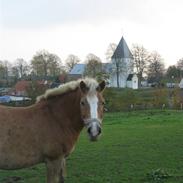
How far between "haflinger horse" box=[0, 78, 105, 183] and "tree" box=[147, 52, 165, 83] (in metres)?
70.9

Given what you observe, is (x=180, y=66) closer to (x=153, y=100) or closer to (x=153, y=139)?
(x=153, y=100)

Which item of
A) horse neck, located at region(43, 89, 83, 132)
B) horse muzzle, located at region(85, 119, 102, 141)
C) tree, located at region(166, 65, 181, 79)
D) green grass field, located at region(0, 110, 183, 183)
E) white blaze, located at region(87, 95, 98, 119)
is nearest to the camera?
horse muzzle, located at region(85, 119, 102, 141)

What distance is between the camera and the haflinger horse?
6094 millimetres

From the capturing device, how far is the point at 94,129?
5.73 meters

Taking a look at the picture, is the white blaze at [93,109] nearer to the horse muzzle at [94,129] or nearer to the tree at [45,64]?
the horse muzzle at [94,129]

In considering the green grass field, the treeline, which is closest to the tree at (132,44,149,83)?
the treeline

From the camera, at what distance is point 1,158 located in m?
6.14

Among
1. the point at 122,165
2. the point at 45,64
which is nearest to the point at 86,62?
the point at 45,64

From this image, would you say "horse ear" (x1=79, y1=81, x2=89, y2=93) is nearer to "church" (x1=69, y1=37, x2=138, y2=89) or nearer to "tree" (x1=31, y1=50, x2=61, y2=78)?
"church" (x1=69, y1=37, x2=138, y2=89)

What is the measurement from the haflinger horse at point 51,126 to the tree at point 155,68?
70.9 meters

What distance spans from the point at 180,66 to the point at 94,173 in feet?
265

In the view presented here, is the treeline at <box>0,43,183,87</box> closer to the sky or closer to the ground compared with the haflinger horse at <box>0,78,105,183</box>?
closer to the sky

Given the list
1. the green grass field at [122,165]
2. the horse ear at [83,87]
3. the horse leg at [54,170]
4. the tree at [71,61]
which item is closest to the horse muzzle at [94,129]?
the horse ear at [83,87]

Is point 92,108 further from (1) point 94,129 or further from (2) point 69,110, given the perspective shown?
(2) point 69,110
